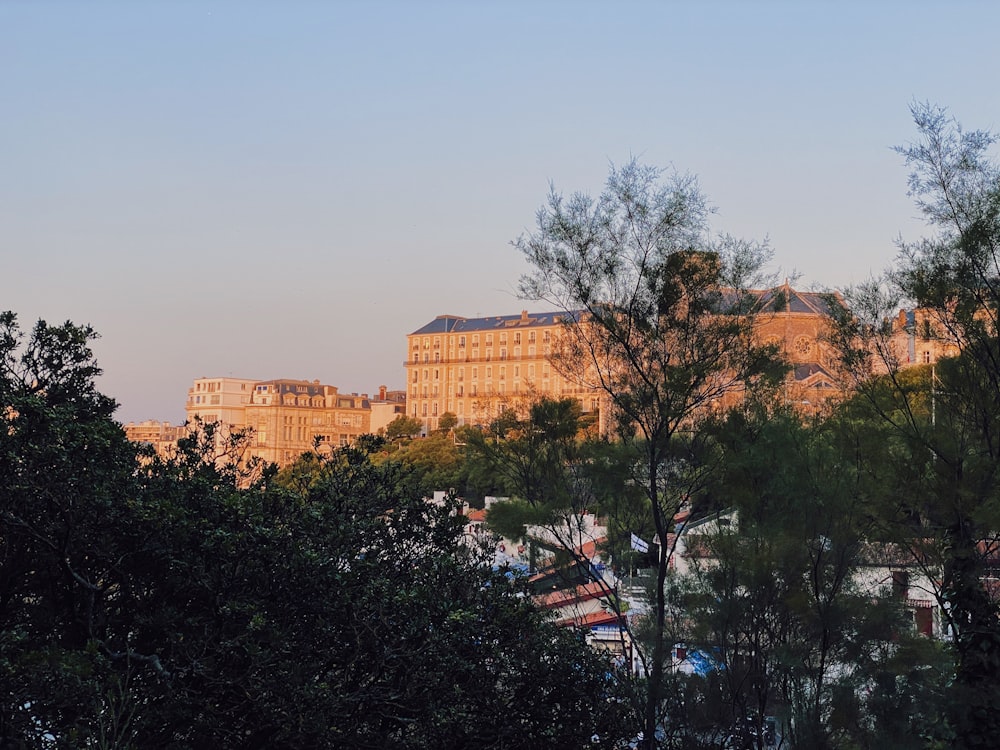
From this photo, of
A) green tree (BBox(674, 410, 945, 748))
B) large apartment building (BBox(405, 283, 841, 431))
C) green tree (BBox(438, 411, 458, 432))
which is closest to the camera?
green tree (BBox(674, 410, 945, 748))

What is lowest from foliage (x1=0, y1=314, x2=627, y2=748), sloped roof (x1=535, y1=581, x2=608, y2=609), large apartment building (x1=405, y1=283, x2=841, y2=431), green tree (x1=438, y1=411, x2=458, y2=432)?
sloped roof (x1=535, y1=581, x2=608, y2=609)

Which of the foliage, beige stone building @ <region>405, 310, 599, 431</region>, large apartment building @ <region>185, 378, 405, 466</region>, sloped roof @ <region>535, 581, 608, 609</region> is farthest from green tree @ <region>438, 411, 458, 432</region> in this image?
the foliage

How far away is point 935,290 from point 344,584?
10.7 metres

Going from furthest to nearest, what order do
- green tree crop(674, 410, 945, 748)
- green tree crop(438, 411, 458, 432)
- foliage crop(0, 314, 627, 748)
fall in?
green tree crop(438, 411, 458, 432)
green tree crop(674, 410, 945, 748)
foliage crop(0, 314, 627, 748)

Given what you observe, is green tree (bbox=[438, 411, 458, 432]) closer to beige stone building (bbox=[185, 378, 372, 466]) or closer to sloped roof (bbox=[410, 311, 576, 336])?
sloped roof (bbox=[410, 311, 576, 336])

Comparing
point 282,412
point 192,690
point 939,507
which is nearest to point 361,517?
point 192,690

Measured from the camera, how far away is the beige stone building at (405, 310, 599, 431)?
131125 mm

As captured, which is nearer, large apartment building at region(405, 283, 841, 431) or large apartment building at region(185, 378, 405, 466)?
large apartment building at region(405, 283, 841, 431)

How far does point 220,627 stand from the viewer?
36.4ft

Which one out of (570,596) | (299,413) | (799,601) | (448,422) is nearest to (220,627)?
(799,601)

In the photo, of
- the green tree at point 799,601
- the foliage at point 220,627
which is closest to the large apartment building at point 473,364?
the green tree at point 799,601

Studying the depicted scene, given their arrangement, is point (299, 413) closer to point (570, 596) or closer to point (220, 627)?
point (570, 596)

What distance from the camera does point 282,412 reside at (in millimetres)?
171875

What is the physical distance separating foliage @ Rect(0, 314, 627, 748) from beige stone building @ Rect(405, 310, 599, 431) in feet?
365
